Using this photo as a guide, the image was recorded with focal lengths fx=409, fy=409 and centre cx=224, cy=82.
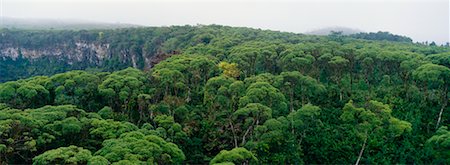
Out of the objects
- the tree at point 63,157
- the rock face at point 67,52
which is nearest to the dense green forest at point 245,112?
the tree at point 63,157

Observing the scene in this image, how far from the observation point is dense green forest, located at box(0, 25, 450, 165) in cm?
2466

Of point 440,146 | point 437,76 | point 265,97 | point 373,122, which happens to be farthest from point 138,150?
point 437,76

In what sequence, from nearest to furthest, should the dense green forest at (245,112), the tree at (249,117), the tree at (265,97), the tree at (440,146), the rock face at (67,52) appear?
1. the dense green forest at (245,112)
2. the tree at (440,146)
3. the tree at (249,117)
4. the tree at (265,97)
5. the rock face at (67,52)

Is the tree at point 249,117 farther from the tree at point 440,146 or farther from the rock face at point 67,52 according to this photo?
the rock face at point 67,52

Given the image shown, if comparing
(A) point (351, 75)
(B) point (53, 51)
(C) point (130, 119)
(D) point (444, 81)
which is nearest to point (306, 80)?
(A) point (351, 75)

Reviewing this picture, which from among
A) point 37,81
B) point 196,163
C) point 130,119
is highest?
point 37,81

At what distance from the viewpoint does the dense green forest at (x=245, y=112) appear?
24.7 m

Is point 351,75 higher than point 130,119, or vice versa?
point 351,75

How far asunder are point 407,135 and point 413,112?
3.85 meters

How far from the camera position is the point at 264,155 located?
1217 inches

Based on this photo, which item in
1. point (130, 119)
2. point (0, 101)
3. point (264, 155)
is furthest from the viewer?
point (130, 119)

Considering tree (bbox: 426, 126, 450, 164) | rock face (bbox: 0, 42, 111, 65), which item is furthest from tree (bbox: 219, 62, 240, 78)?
rock face (bbox: 0, 42, 111, 65)

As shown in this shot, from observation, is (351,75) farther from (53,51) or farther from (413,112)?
(53,51)

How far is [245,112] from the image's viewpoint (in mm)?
30328
